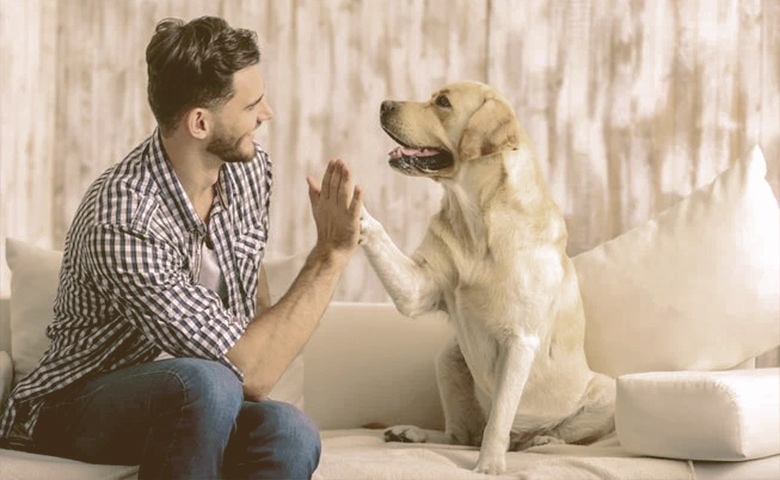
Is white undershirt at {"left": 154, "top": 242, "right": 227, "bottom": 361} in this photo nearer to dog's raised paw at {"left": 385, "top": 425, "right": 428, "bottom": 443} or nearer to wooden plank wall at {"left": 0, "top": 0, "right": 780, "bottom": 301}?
dog's raised paw at {"left": 385, "top": 425, "right": 428, "bottom": 443}

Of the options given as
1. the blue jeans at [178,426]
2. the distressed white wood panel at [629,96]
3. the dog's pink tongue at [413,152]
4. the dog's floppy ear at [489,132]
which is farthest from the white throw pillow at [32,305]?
the distressed white wood panel at [629,96]

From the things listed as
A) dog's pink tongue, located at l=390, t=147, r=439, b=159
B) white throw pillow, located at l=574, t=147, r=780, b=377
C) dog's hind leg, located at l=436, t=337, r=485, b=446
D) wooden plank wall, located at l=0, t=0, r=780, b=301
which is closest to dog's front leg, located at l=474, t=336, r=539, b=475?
dog's hind leg, located at l=436, t=337, r=485, b=446

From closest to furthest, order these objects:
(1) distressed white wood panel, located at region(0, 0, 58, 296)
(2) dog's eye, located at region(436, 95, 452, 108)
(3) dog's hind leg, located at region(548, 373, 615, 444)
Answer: (2) dog's eye, located at region(436, 95, 452, 108) < (3) dog's hind leg, located at region(548, 373, 615, 444) < (1) distressed white wood panel, located at region(0, 0, 58, 296)

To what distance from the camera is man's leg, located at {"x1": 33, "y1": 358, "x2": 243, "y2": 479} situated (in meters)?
1.95

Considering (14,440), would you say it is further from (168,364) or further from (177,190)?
(177,190)

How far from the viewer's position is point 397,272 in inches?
99.7

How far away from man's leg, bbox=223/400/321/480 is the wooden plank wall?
1.36m

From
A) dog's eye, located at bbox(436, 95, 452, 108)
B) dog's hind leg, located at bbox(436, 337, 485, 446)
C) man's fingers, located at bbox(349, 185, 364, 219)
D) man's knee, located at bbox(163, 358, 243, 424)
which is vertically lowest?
dog's hind leg, located at bbox(436, 337, 485, 446)

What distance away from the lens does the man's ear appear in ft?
7.36

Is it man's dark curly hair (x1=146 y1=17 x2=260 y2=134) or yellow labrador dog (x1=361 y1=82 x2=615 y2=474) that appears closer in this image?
man's dark curly hair (x1=146 y1=17 x2=260 y2=134)

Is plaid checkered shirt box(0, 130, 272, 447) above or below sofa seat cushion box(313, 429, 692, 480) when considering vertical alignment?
above

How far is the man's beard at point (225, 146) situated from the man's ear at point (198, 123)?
0.8 inches

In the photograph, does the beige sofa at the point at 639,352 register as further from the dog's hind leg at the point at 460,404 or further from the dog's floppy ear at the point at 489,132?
the dog's floppy ear at the point at 489,132

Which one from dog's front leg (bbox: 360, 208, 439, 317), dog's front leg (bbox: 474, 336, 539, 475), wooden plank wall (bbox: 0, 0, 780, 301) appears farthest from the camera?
wooden plank wall (bbox: 0, 0, 780, 301)
